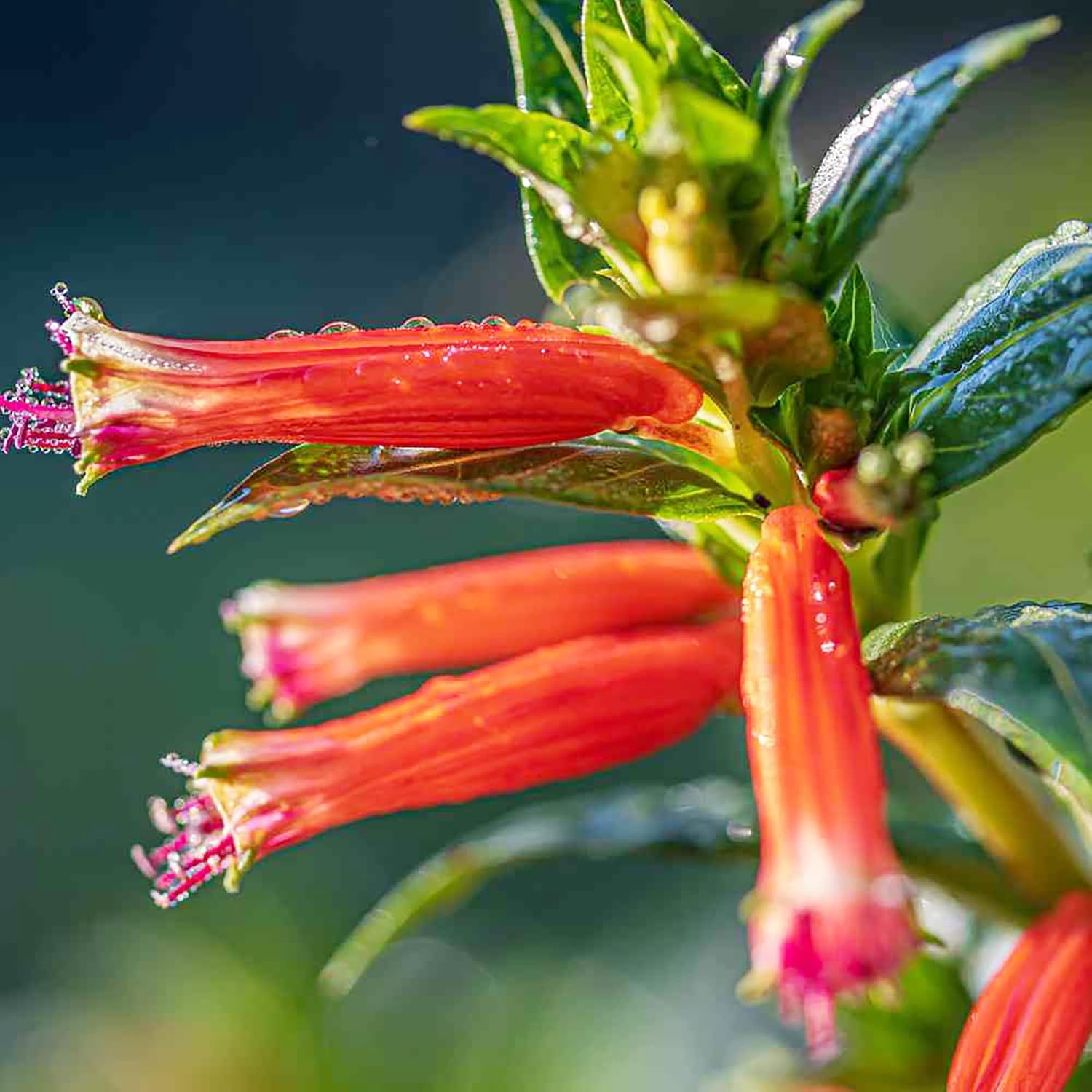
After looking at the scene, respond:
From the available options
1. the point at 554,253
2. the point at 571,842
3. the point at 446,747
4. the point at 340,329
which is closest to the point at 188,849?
the point at 446,747

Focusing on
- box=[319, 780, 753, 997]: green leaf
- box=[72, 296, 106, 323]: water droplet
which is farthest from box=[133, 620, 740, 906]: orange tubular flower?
box=[72, 296, 106, 323]: water droplet

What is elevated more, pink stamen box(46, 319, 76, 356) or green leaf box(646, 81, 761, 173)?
pink stamen box(46, 319, 76, 356)

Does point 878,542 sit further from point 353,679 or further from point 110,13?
point 110,13

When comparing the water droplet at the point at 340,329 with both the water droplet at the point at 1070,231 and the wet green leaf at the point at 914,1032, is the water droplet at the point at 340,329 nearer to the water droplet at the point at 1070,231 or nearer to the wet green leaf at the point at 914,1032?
the water droplet at the point at 1070,231

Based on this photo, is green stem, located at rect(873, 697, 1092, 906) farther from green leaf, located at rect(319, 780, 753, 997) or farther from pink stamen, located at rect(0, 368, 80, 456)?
pink stamen, located at rect(0, 368, 80, 456)

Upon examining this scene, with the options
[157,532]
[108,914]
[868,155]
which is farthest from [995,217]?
[868,155]

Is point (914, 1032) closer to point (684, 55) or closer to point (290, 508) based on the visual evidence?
point (290, 508)
